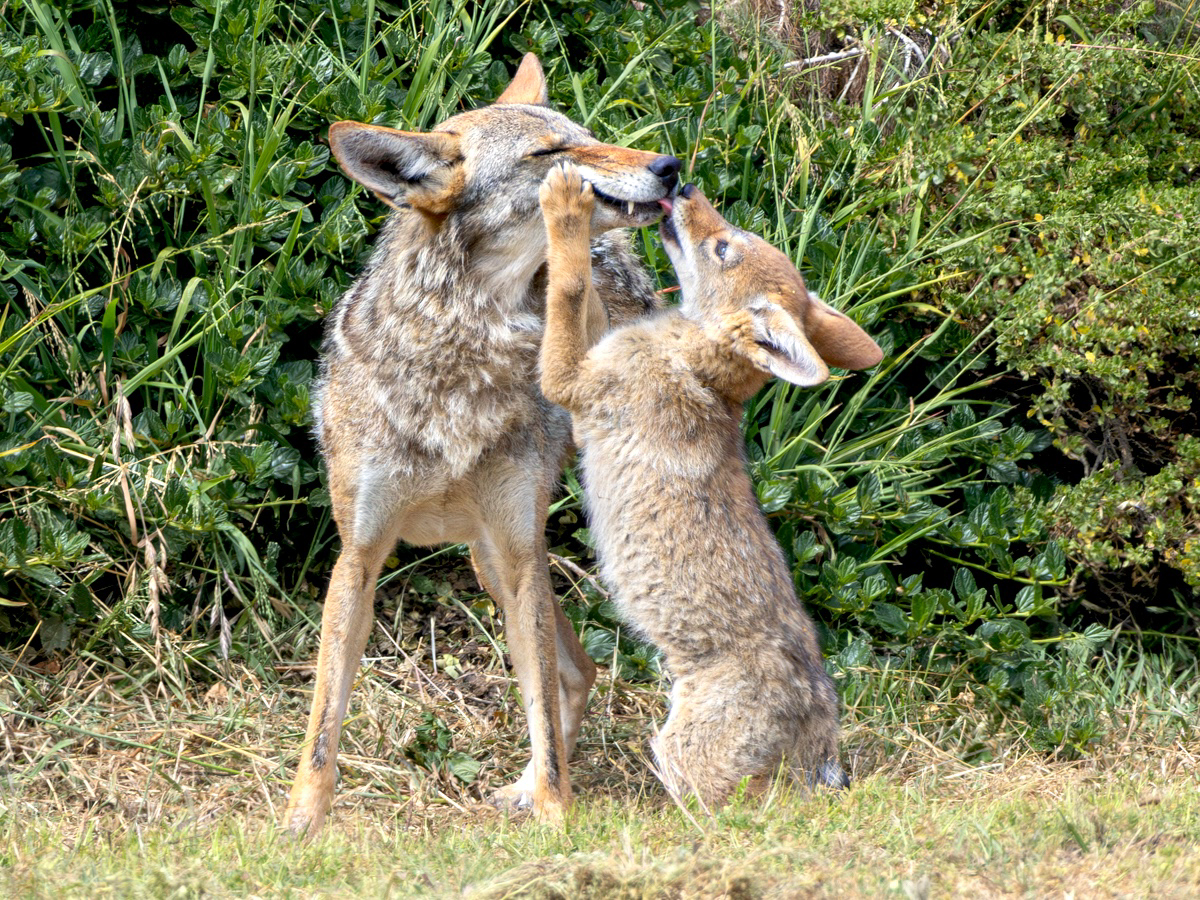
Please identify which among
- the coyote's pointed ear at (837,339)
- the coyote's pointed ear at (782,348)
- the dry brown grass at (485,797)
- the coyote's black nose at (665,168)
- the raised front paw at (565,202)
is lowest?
the dry brown grass at (485,797)

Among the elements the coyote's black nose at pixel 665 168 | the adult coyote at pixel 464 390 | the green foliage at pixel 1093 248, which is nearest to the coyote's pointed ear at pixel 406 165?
the adult coyote at pixel 464 390

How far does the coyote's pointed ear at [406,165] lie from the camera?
434 cm

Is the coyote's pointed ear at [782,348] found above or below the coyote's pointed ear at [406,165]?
below

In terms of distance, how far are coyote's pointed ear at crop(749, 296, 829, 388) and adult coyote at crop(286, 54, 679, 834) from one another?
536 mm

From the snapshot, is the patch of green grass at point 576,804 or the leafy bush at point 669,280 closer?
the patch of green grass at point 576,804

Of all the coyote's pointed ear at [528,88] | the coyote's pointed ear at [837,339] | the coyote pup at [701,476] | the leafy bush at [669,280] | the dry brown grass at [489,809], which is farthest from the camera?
the leafy bush at [669,280]

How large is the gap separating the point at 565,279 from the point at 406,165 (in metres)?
0.69

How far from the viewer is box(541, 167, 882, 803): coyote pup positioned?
4.34m

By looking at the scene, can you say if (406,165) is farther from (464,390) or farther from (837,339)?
(837,339)

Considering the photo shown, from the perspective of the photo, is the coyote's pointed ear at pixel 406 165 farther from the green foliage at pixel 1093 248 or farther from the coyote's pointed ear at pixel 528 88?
the green foliage at pixel 1093 248

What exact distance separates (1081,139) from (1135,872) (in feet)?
13.2

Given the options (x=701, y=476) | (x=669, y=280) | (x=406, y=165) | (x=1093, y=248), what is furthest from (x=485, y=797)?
(x=1093, y=248)

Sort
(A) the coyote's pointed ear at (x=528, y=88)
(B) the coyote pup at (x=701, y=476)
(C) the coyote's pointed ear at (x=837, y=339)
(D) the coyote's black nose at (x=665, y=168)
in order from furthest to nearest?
1. (A) the coyote's pointed ear at (x=528, y=88)
2. (C) the coyote's pointed ear at (x=837, y=339)
3. (D) the coyote's black nose at (x=665, y=168)
4. (B) the coyote pup at (x=701, y=476)

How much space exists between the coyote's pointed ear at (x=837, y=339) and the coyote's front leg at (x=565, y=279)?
2.97ft
